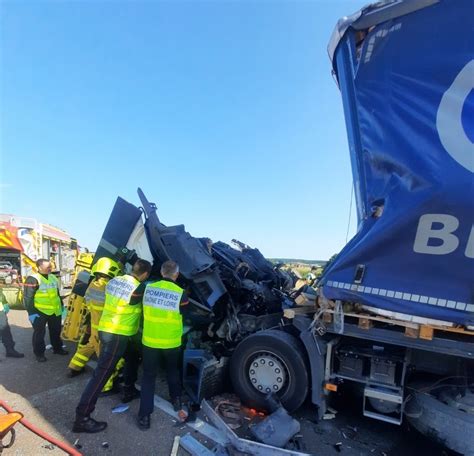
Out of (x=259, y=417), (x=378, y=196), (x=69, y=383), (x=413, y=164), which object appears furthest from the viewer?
(x=69, y=383)

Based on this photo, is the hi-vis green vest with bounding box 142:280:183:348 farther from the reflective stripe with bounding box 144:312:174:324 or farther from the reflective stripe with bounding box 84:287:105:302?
the reflective stripe with bounding box 84:287:105:302

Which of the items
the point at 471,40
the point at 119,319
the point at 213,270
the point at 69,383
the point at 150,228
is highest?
the point at 471,40

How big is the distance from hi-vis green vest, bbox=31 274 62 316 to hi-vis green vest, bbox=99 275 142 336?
2.41m

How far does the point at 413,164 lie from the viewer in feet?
9.05

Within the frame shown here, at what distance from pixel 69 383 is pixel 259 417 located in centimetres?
247

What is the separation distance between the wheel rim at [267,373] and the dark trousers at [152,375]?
84 centimetres

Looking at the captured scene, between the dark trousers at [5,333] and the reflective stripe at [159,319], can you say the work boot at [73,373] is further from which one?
the reflective stripe at [159,319]

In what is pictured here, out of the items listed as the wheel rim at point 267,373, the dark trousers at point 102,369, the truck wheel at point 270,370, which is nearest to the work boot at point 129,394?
the dark trousers at point 102,369

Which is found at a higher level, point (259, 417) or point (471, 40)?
point (471, 40)

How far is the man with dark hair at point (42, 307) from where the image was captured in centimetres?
520

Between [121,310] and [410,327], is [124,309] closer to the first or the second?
[121,310]

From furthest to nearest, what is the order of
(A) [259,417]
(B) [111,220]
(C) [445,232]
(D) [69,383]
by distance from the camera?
(B) [111,220]
(D) [69,383]
(A) [259,417]
(C) [445,232]

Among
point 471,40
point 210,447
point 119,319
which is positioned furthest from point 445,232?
point 119,319

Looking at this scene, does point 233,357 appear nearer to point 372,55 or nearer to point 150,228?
point 150,228
